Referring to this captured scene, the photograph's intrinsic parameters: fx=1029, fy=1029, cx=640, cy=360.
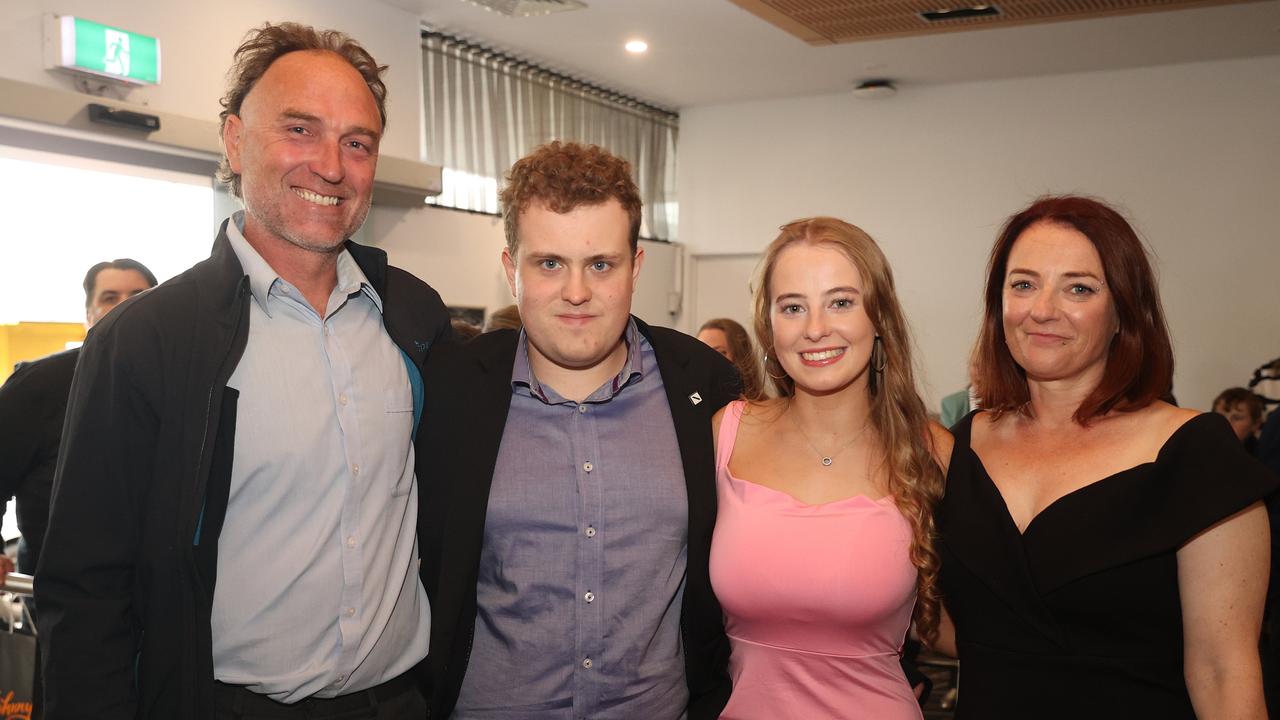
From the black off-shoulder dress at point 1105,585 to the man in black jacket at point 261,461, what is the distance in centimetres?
115

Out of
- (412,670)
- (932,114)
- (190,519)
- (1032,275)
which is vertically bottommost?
(412,670)

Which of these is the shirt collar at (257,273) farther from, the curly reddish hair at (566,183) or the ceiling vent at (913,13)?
the ceiling vent at (913,13)

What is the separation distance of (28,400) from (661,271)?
5.66 m

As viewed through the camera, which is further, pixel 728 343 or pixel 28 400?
pixel 728 343

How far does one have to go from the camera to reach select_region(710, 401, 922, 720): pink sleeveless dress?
6.39 feet

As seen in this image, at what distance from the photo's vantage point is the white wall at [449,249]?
5.89 meters

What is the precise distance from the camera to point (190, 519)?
5.74 feet

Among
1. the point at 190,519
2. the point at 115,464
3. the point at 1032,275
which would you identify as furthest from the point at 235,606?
the point at 1032,275

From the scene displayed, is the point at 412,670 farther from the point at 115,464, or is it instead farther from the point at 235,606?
the point at 115,464

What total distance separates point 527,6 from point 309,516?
3966 mm

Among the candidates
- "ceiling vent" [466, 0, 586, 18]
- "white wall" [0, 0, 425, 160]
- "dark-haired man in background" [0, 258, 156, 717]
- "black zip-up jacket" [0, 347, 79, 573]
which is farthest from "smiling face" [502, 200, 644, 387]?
"ceiling vent" [466, 0, 586, 18]

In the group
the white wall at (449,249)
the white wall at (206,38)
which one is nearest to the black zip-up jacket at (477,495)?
the white wall at (206,38)

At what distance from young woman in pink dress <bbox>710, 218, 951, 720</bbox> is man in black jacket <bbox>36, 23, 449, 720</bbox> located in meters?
0.67

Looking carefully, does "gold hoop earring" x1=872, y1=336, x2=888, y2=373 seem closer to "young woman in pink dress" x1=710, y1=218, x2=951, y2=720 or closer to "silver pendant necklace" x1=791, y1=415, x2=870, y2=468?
"young woman in pink dress" x1=710, y1=218, x2=951, y2=720
